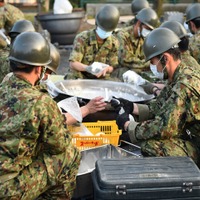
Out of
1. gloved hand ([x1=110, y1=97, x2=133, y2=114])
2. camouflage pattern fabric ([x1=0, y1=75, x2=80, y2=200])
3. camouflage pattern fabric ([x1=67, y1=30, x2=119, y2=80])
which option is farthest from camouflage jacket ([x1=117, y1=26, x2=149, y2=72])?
camouflage pattern fabric ([x1=0, y1=75, x2=80, y2=200])

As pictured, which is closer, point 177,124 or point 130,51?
point 177,124

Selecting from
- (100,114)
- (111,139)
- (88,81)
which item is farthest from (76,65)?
(111,139)

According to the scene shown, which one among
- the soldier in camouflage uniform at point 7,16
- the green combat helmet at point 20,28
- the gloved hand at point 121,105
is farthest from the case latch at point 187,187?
the soldier in camouflage uniform at point 7,16

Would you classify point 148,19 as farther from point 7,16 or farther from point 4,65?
point 7,16

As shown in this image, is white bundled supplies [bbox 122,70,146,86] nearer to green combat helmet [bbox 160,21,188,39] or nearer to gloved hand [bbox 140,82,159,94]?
gloved hand [bbox 140,82,159,94]

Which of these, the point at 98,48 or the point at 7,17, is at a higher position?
the point at 98,48

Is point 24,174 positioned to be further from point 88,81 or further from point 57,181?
A: point 88,81

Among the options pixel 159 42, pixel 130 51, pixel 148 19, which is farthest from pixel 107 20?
pixel 159 42

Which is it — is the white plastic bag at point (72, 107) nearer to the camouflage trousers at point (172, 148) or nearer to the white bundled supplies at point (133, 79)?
the camouflage trousers at point (172, 148)

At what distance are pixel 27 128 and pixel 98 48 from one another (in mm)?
3837

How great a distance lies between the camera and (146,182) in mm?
3275

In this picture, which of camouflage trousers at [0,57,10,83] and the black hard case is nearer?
the black hard case

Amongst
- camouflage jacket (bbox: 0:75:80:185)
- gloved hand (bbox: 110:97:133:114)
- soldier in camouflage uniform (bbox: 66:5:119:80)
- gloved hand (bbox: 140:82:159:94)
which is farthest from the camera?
soldier in camouflage uniform (bbox: 66:5:119:80)

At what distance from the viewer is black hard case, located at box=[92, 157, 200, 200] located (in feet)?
10.7
